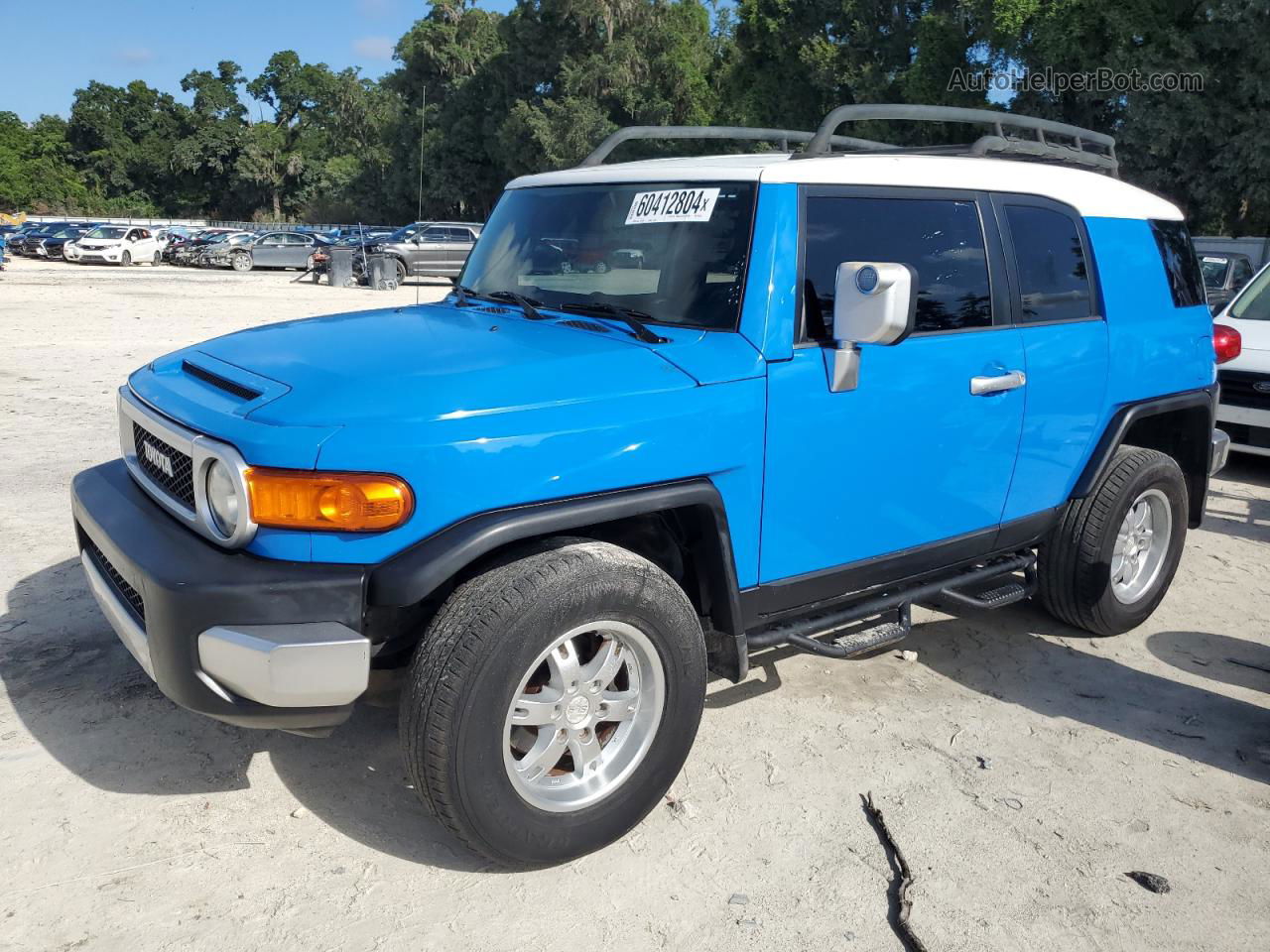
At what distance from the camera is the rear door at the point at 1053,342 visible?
3.93 meters

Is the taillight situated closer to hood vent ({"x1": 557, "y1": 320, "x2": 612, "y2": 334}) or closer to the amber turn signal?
hood vent ({"x1": 557, "y1": 320, "x2": 612, "y2": 334})

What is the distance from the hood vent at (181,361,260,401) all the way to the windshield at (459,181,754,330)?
115cm

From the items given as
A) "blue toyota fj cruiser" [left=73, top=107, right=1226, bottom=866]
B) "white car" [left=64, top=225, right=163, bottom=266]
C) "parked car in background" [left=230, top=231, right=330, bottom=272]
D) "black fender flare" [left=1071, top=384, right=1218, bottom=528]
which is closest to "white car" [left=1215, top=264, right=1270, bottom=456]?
"black fender flare" [left=1071, top=384, right=1218, bottom=528]

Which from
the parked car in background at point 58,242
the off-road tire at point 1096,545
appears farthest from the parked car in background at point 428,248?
the off-road tire at point 1096,545

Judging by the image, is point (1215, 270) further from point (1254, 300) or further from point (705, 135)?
point (705, 135)

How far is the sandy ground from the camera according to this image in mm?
2719

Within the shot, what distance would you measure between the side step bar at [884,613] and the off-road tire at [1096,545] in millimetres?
144

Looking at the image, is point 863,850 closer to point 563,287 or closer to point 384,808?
point 384,808

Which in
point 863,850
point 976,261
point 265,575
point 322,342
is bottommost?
point 863,850

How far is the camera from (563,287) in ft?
12.1

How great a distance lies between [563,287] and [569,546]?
1.22 meters

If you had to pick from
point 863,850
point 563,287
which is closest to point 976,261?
point 563,287

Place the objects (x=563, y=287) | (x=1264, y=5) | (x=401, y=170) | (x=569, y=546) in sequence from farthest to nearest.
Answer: (x=401, y=170) → (x=1264, y=5) → (x=563, y=287) → (x=569, y=546)

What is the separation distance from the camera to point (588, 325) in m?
3.35
